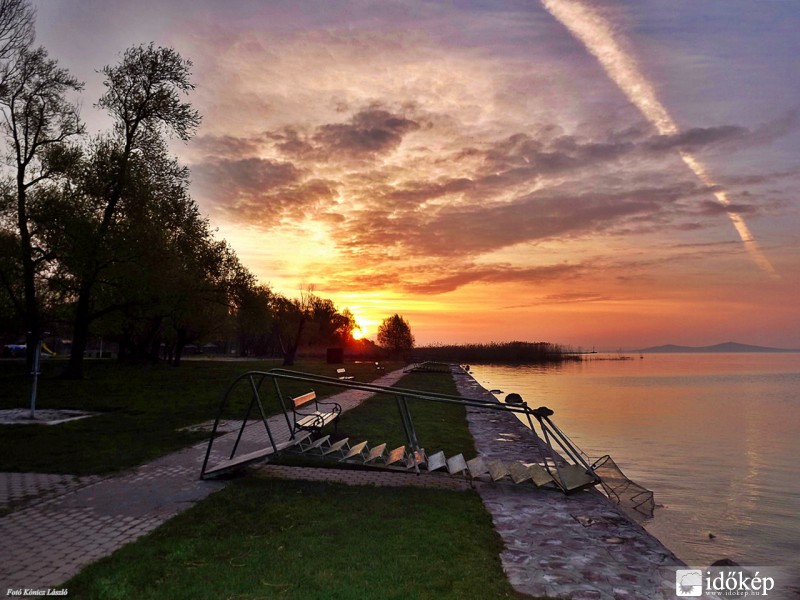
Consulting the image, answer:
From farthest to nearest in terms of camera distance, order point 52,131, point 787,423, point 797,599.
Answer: point 52,131, point 787,423, point 797,599

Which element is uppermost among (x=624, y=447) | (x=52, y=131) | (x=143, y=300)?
(x=52, y=131)

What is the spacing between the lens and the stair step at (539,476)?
8430mm

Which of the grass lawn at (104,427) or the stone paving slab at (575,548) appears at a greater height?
the stone paving slab at (575,548)

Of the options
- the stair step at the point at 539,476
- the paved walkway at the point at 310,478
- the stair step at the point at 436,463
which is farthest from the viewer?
the stair step at the point at 436,463

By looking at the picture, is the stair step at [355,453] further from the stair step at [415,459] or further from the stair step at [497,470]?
the stair step at [497,470]

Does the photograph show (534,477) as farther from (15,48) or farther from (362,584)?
(15,48)

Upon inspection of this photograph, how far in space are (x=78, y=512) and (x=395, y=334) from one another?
9791 cm

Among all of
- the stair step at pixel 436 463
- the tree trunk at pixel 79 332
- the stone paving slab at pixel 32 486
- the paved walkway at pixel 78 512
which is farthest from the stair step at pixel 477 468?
the tree trunk at pixel 79 332

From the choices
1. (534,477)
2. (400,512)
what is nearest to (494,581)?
(400,512)

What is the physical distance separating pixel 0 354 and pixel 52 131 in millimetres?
45694

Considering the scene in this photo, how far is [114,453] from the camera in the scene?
1058 cm

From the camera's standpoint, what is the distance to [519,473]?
860cm

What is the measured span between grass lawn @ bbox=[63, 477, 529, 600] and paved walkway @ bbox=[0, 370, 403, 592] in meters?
0.35

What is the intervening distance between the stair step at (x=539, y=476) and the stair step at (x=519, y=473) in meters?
0.08
